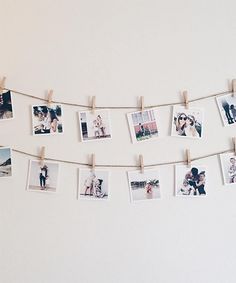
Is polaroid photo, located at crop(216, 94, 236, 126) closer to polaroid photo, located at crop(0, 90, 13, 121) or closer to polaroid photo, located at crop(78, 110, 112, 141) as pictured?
polaroid photo, located at crop(78, 110, 112, 141)

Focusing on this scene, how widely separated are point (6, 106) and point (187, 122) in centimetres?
63

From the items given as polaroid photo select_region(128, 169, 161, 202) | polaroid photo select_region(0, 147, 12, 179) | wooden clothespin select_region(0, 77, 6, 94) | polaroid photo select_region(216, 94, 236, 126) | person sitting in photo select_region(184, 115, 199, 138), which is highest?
wooden clothespin select_region(0, 77, 6, 94)

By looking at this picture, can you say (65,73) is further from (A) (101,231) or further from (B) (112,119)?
(A) (101,231)

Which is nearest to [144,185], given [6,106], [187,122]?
[187,122]

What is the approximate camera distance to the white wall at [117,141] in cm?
130

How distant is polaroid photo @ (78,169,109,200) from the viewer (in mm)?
1322

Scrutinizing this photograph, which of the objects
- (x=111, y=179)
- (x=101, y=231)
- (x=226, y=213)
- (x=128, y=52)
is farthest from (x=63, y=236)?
(x=128, y=52)

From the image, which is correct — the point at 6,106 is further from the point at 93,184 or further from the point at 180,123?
the point at 180,123

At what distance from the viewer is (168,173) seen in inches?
52.6

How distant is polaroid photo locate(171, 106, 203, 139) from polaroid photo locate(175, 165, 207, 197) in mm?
123

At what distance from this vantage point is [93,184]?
1327mm

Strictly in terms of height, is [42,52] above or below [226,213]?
above

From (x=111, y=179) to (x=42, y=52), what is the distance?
1.66 feet

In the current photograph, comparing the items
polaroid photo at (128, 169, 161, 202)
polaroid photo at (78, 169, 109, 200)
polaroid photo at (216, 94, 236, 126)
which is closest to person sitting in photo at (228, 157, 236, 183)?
polaroid photo at (216, 94, 236, 126)
